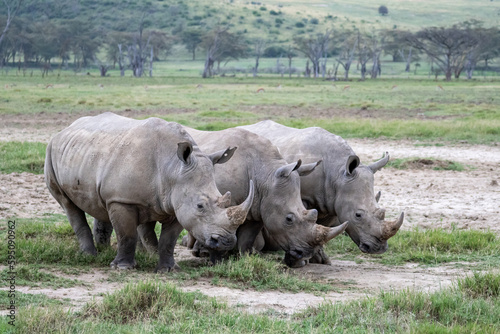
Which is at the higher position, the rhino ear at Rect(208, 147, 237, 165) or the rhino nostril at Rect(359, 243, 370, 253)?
the rhino ear at Rect(208, 147, 237, 165)

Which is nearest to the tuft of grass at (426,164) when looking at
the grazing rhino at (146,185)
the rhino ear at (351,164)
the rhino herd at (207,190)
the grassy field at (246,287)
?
the grassy field at (246,287)

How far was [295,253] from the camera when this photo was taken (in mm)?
7008

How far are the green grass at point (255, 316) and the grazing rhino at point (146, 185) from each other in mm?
948

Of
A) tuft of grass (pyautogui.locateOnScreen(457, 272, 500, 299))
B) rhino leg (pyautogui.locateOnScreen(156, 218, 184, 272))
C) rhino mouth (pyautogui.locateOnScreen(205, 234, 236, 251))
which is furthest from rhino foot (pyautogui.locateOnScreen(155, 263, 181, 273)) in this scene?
tuft of grass (pyautogui.locateOnScreen(457, 272, 500, 299))

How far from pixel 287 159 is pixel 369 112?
1769 centimetres

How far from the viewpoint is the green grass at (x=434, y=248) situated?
7508 millimetres

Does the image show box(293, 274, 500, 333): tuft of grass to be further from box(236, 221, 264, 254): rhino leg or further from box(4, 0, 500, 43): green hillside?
box(4, 0, 500, 43): green hillside

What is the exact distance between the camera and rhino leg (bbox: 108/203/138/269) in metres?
6.69

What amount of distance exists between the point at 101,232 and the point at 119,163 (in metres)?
1.40

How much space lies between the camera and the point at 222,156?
22.2 feet

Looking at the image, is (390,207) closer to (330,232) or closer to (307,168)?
(307,168)

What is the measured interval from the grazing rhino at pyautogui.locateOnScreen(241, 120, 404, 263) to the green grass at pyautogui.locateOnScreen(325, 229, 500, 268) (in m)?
0.37

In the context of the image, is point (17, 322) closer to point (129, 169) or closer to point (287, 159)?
point (129, 169)

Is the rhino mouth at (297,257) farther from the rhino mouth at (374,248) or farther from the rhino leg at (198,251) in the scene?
the rhino leg at (198,251)
